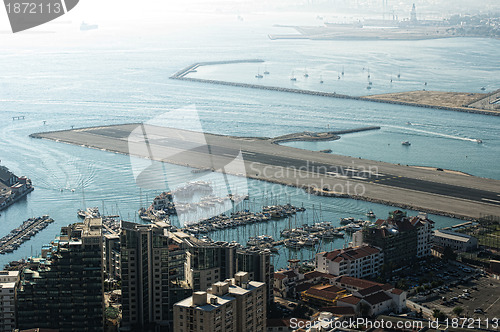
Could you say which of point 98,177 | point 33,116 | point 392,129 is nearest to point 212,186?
point 98,177

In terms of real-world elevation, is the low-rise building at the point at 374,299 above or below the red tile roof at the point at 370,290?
below

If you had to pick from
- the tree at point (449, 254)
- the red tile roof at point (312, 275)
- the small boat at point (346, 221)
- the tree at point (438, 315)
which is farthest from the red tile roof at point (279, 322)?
the small boat at point (346, 221)

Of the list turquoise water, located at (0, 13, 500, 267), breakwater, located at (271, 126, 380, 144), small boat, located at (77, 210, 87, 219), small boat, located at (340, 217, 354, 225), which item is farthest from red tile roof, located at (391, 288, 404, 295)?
breakwater, located at (271, 126, 380, 144)

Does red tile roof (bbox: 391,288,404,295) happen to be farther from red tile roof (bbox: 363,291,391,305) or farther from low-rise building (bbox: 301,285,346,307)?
low-rise building (bbox: 301,285,346,307)

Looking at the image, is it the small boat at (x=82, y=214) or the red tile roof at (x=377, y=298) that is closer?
the red tile roof at (x=377, y=298)

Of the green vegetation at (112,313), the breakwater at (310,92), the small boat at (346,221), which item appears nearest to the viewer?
the green vegetation at (112,313)

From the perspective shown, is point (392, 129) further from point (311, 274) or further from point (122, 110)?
point (311, 274)

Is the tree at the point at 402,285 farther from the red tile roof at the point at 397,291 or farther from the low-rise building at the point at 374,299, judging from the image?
the red tile roof at the point at 397,291
